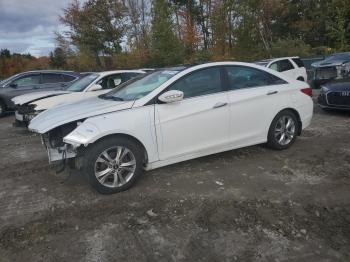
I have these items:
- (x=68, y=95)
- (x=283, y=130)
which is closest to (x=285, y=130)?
(x=283, y=130)

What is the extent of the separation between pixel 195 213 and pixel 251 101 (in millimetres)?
A: 2305

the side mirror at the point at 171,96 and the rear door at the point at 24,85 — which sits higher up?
the rear door at the point at 24,85

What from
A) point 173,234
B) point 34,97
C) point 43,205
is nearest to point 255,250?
point 173,234

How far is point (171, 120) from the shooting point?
4.84m

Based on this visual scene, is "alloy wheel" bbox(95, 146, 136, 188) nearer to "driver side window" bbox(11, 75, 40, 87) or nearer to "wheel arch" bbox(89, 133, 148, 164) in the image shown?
"wheel arch" bbox(89, 133, 148, 164)

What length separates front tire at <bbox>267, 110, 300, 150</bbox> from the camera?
5949 millimetres

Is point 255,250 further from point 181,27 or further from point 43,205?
point 181,27

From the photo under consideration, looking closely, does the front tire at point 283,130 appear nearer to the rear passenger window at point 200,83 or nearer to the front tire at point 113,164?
the rear passenger window at point 200,83

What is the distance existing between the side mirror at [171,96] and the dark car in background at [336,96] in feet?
18.0

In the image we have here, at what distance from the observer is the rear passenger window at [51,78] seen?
12.9 metres

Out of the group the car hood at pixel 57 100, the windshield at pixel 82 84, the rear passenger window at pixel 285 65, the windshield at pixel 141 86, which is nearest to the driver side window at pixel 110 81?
the windshield at pixel 82 84

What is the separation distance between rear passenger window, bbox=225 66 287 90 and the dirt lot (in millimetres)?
1160

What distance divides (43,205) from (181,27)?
2807 cm

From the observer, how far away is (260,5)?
28.5 metres
